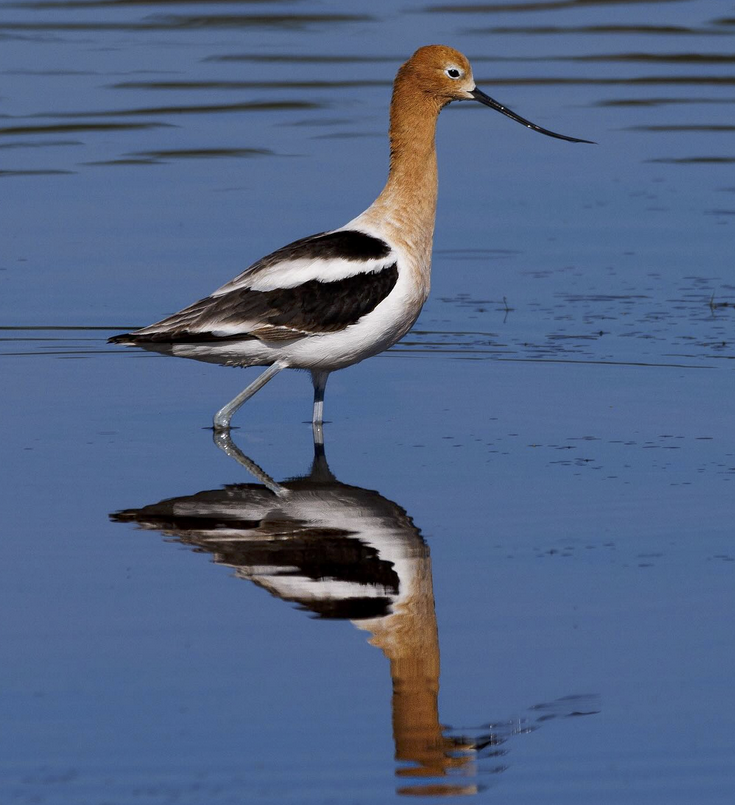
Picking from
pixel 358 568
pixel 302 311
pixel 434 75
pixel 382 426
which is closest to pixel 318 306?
pixel 302 311

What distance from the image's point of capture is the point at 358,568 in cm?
680

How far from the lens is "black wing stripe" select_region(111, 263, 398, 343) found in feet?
28.7

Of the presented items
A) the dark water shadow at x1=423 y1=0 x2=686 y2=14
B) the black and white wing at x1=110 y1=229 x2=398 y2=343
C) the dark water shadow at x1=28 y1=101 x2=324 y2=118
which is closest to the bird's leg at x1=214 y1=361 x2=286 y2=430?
the black and white wing at x1=110 y1=229 x2=398 y2=343

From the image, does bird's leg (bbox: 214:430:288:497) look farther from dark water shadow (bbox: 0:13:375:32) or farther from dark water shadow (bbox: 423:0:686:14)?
dark water shadow (bbox: 423:0:686:14)

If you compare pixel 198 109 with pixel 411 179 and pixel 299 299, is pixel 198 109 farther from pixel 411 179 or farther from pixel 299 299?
pixel 299 299

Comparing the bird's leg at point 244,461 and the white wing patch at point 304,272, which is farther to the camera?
the white wing patch at point 304,272

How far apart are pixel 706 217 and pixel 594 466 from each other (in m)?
5.63

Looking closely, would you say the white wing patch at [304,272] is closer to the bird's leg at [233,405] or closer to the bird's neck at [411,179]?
the bird's neck at [411,179]

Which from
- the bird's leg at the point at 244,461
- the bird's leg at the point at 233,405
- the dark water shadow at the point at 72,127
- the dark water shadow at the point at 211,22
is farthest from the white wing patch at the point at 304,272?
the dark water shadow at the point at 211,22

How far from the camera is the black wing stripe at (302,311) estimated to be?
875 cm

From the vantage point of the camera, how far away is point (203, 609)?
6449 millimetres

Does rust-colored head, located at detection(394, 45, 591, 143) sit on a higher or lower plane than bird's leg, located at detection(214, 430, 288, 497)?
higher

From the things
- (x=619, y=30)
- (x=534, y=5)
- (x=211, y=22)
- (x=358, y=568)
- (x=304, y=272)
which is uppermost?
(x=534, y=5)

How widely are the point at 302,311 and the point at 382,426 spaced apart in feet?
2.52
